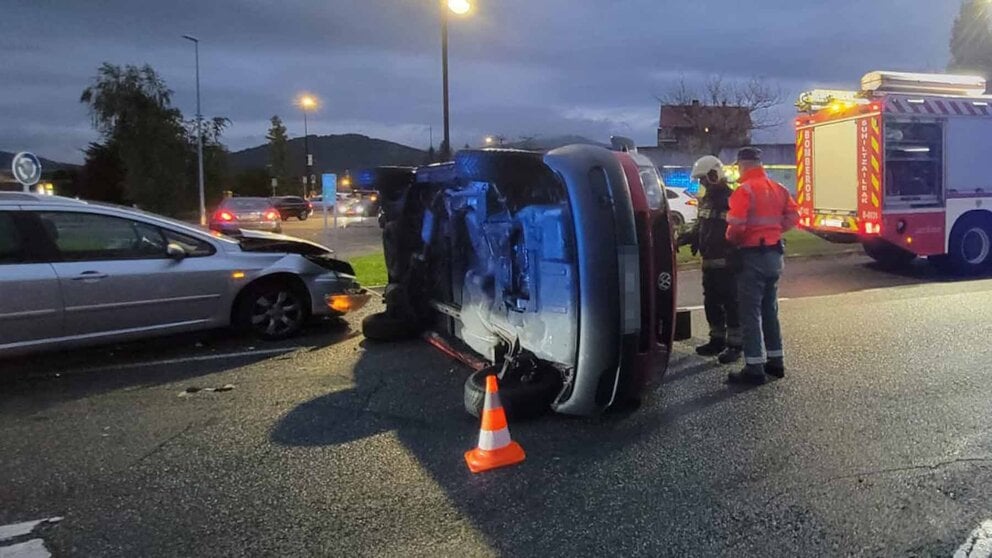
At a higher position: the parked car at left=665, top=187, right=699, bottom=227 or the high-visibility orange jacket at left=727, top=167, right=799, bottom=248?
the parked car at left=665, top=187, right=699, bottom=227

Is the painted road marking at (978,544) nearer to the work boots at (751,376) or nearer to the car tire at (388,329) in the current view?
the work boots at (751,376)

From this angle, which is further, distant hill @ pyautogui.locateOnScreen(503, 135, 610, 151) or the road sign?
the road sign

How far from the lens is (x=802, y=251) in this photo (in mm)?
14844

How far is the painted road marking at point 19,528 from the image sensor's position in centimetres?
344

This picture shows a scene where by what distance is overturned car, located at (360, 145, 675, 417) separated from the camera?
4316 millimetres

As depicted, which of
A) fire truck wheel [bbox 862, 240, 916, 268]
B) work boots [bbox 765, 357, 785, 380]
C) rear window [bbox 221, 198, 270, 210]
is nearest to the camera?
work boots [bbox 765, 357, 785, 380]

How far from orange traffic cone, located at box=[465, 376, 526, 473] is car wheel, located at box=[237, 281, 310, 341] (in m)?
3.66

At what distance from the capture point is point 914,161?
11.5m

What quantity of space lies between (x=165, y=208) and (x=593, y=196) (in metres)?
31.5

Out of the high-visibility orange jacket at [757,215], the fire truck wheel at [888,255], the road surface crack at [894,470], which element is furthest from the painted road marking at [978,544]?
the fire truck wheel at [888,255]

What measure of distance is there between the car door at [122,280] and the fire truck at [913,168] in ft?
30.3

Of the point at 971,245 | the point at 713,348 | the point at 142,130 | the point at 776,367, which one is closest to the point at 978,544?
the point at 776,367

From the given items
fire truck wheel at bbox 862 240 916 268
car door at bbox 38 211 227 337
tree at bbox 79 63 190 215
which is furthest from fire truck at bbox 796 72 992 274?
tree at bbox 79 63 190 215

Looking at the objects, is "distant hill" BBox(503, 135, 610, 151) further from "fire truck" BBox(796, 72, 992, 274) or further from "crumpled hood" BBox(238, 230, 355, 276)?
"fire truck" BBox(796, 72, 992, 274)
